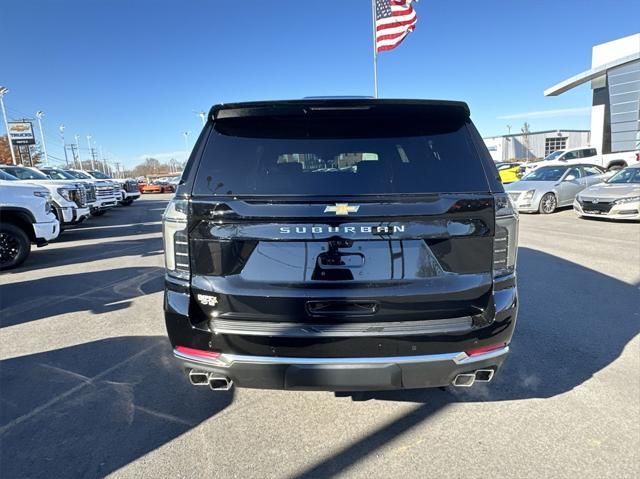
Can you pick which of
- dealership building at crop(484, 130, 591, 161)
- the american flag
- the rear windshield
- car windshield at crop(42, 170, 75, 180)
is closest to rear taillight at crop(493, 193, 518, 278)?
the rear windshield

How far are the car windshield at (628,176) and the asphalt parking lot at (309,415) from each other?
907cm

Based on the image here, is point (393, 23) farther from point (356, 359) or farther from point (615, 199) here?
point (356, 359)

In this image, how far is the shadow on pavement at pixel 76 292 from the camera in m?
5.03

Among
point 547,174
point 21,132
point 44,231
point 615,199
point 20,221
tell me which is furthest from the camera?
point 21,132

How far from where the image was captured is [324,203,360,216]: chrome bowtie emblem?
211 centimetres

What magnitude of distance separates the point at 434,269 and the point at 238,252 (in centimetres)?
107

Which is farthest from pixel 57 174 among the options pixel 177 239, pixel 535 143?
pixel 535 143

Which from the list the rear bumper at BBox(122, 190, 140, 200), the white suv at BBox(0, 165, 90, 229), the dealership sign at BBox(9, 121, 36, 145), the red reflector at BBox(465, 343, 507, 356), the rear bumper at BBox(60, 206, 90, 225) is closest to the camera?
the red reflector at BBox(465, 343, 507, 356)

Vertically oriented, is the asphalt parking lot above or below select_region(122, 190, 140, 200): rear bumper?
below

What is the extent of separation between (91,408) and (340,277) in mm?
2185

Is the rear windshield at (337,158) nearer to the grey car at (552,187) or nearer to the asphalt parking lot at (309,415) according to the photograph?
the asphalt parking lot at (309,415)

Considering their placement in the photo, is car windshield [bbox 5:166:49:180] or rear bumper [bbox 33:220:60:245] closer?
rear bumper [bbox 33:220:60:245]

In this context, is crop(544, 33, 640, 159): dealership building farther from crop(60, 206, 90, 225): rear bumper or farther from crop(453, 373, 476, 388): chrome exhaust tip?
crop(453, 373, 476, 388): chrome exhaust tip

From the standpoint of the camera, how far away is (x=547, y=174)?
47.3 feet
